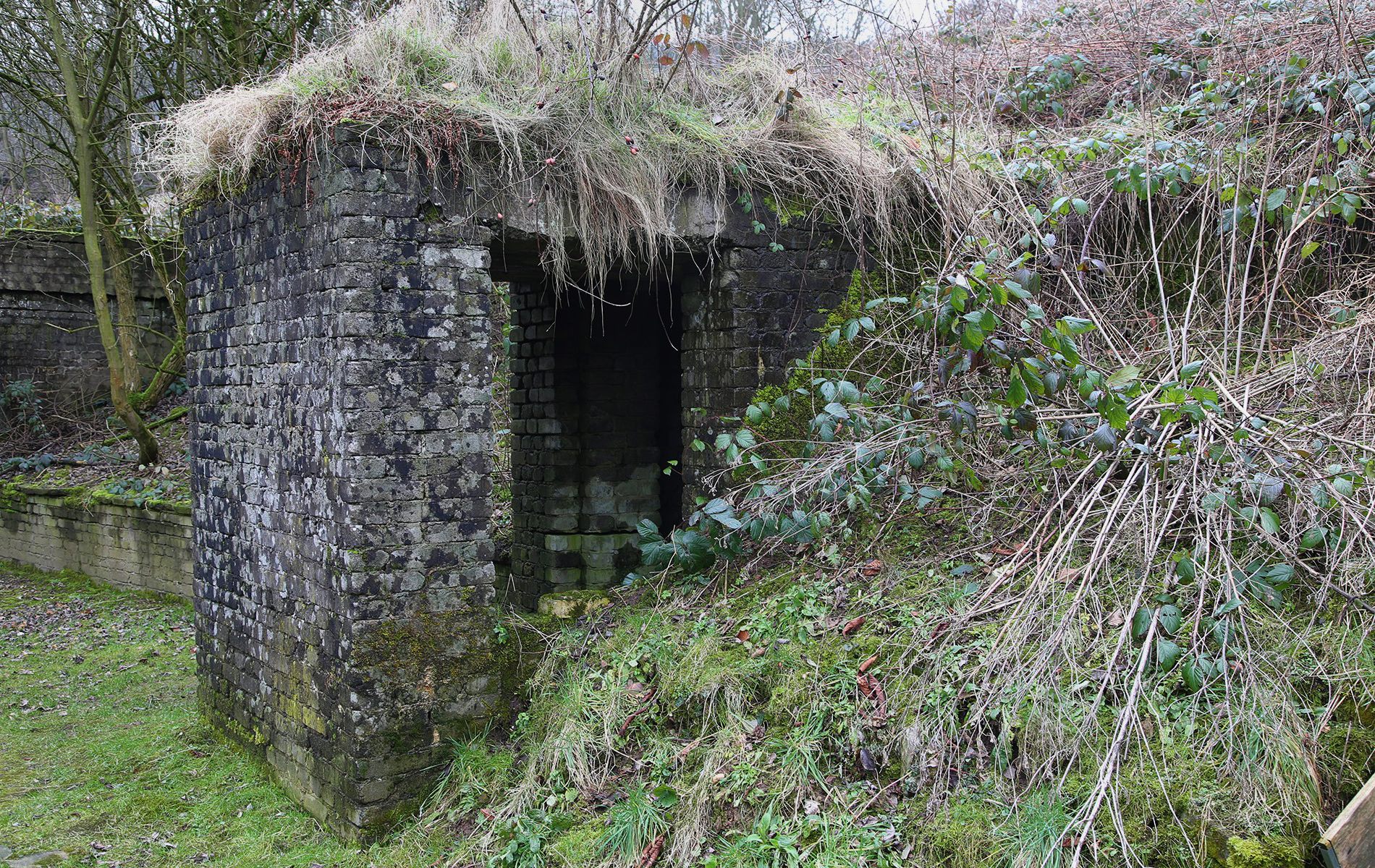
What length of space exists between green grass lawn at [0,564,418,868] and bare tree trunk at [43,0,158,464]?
10.6ft

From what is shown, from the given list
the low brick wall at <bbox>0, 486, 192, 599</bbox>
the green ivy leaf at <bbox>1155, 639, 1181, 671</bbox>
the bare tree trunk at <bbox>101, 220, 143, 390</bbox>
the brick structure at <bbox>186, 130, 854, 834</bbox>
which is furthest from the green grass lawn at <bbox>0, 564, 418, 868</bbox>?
the bare tree trunk at <bbox>101, 220, 143, 390</bbox>

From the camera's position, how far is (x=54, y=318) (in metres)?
14.2

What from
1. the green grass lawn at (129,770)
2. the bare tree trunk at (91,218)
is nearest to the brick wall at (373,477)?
the green grass lawn at (129,770)

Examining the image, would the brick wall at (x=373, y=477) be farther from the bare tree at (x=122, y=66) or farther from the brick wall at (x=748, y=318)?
the bare tree at (x=122, y=66)

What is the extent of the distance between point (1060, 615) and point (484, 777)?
2720 millimetres

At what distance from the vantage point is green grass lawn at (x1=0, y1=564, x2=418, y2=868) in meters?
4.79

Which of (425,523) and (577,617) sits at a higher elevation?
(425,523)

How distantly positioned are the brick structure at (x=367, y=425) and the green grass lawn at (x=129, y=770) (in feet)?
0.69

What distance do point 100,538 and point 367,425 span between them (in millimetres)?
8248

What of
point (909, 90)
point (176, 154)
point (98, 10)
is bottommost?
point (176, 154)

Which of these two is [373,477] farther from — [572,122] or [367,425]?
[572,122]

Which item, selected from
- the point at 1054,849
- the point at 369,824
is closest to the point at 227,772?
the point at 369,824

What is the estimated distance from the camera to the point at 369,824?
15.2 feet

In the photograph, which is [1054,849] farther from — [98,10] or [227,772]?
[98,10]
